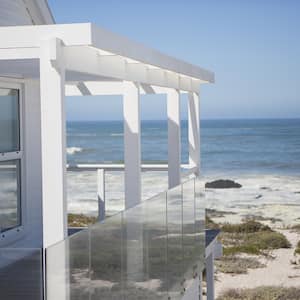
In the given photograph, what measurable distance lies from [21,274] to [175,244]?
4323 mm

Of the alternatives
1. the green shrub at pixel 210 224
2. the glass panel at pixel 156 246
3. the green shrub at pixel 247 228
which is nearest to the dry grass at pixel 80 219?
the green shrub at pixel 210 224

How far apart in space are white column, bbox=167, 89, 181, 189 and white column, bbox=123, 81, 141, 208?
92.5 inches

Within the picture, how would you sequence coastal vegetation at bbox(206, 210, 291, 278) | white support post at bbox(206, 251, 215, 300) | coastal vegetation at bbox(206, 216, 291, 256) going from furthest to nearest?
1. coastal vegetation at bbox(206, 216, 291, 256)
2. coastal vegetation at bbox(206, 210, 291, 278)
3. white support post at bbox(206, 251, 215, 300)

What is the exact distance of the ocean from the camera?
41.7 meters

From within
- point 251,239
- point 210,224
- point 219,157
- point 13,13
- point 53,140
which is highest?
point 13,13

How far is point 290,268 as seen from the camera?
28.7 meters

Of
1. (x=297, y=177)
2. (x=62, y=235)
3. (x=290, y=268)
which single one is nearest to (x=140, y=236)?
(x=62, y=235)

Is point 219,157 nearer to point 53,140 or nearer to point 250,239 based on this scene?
point 250,239

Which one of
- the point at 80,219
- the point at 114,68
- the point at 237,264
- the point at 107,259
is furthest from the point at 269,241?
the point at 107,259

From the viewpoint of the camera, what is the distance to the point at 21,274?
4.66 m

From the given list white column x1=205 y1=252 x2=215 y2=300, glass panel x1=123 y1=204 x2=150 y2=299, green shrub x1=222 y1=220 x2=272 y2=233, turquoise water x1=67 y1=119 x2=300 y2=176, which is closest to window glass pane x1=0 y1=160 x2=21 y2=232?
glass panel x1=123 y1=204 x2=150 y2=299

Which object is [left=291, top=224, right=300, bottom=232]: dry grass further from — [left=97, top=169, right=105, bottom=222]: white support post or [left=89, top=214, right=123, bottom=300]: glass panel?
[left=89, top=214, right=123, bottom=300]: glass panel

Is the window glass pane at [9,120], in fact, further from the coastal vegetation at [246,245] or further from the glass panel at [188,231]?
the coastal vegetation at [246,245]

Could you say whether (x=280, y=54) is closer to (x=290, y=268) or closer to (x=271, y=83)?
(x=271, y=83)
